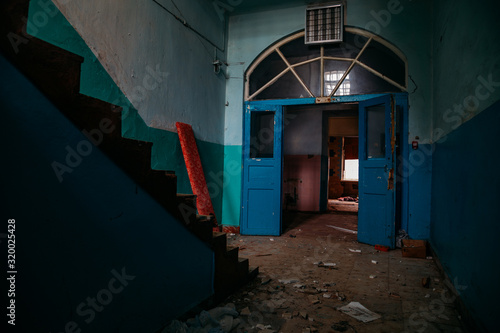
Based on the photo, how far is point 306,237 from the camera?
5191mm

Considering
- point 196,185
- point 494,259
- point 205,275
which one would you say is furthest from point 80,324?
point 196,185

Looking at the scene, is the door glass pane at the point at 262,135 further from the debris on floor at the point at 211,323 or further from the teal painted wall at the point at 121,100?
the debris on floor at the point at 211,323

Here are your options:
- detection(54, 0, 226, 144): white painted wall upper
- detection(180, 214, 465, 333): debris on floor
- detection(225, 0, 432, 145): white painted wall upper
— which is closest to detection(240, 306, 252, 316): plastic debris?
detection(180, 214, 465, 333): debris on floor

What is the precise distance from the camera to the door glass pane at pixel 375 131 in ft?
15.5

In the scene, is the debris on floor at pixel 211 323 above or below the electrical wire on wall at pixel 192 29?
below

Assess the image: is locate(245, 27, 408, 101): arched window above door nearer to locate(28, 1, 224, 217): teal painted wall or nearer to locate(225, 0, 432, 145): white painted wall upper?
locate(225, 0, 432, 145): white painted wall upper

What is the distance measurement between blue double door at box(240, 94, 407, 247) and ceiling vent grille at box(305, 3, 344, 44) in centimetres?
130

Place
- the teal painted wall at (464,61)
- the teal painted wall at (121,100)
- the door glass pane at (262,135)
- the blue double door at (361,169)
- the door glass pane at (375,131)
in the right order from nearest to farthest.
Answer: the teal painted wall at (464,61) → the teal painted wall at (121,100) → the blue double door at (361,169) → the door glass pane at (375,131) → the door glass pane at (262,135)

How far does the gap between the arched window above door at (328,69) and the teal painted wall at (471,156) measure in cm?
144

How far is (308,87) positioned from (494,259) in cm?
433

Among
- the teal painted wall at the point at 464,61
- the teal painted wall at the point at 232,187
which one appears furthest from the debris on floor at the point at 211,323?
the teal painted wall at the point at 232,187

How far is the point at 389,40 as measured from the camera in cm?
484

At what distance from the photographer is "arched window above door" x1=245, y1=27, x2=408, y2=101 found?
500cm

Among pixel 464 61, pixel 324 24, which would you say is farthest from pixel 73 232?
pixel 324 24
